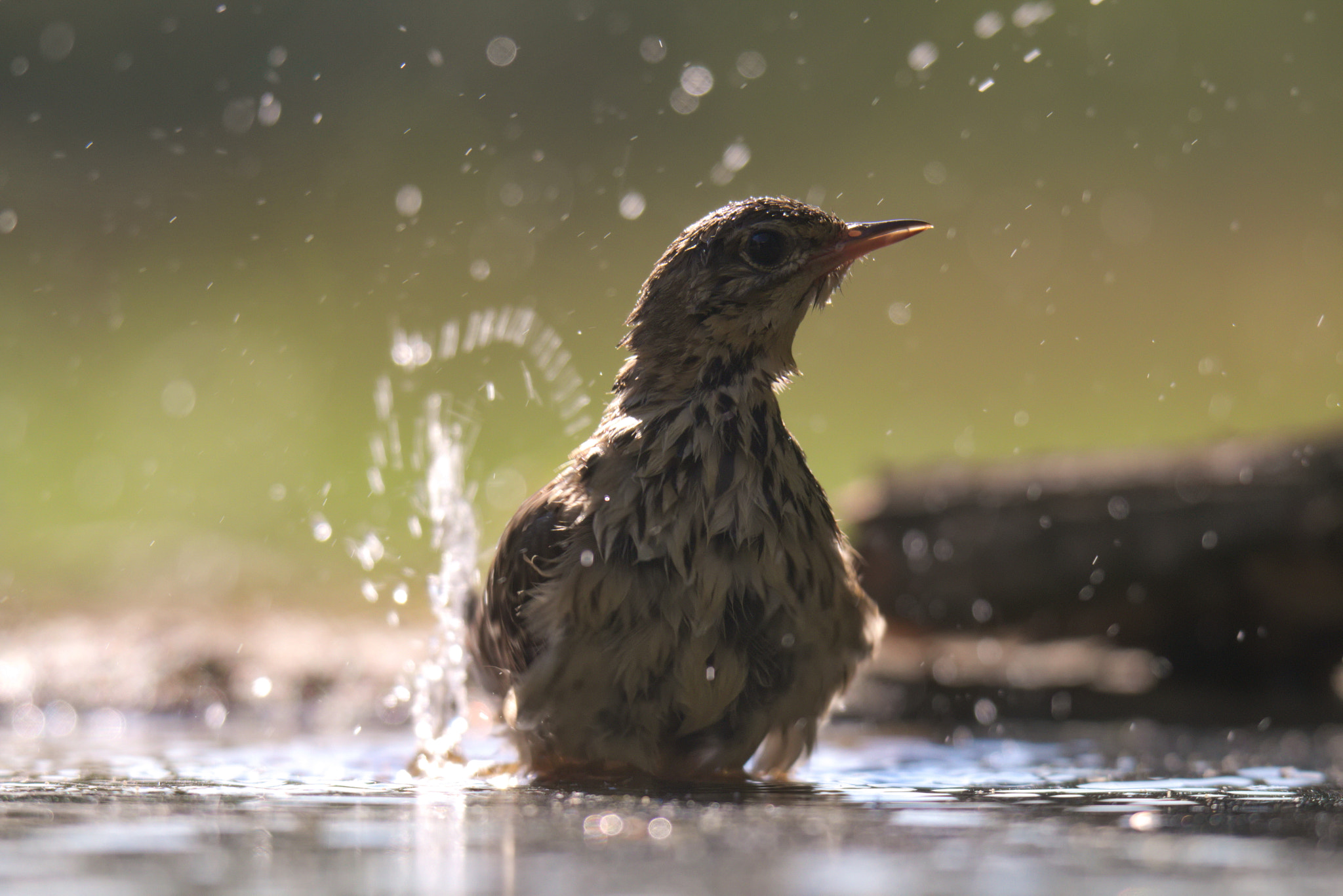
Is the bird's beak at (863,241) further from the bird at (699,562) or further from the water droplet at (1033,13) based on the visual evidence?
the water droplet at (1033,13)

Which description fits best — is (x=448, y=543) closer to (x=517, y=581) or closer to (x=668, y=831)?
(x=517, y=581)

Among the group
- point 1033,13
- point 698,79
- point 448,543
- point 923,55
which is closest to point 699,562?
point 448,543

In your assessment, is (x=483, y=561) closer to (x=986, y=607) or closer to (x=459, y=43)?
(x=986, y=607)

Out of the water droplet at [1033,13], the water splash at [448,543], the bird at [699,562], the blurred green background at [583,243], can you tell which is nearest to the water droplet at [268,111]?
the blurred green background at [583,243]

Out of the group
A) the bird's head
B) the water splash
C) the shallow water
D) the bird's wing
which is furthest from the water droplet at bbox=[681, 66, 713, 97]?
the shallow water

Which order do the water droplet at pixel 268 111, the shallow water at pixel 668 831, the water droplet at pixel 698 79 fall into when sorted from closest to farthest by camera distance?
the shallow water at pixel 668 831, the water droplet at pixel 698 79, the water droplet at pixel 268 111
